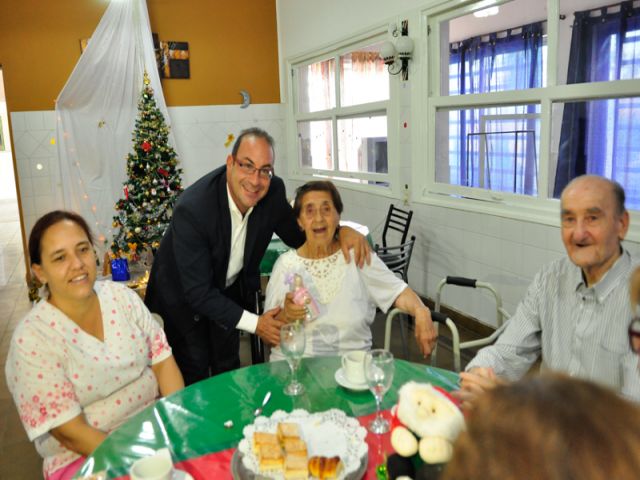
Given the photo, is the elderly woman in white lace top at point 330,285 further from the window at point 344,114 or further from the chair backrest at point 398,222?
the window at point 344,114

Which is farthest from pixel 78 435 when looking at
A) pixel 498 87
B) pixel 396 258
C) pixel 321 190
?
pixel 498 87

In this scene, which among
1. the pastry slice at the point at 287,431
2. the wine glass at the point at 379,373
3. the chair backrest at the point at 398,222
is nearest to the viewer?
the pastry slice at the point at 287,431

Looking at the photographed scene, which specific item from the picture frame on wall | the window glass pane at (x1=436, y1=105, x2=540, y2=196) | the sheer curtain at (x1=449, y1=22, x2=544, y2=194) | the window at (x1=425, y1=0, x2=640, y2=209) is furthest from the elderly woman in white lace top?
the picture frame on wall

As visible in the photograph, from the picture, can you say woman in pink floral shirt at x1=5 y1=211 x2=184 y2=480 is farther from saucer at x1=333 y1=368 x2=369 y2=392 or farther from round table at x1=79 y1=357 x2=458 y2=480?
saucer at x1=333 y1=368 x2=369 y2=392

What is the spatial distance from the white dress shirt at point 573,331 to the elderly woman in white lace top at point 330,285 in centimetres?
46

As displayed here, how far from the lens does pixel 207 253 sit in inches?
91.9

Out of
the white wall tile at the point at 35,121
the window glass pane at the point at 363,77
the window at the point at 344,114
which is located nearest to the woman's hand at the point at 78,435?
the window at the point at 344,114

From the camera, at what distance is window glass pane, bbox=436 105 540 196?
13.7ft

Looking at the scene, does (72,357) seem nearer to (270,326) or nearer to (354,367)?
Answer: (270,326)

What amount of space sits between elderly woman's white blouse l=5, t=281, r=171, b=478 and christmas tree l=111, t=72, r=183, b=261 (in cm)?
332

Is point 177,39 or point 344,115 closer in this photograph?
point 344,115

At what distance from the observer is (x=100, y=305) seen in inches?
73.8

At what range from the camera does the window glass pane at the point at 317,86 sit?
21.2 feet

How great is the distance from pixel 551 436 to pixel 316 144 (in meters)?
6.72
